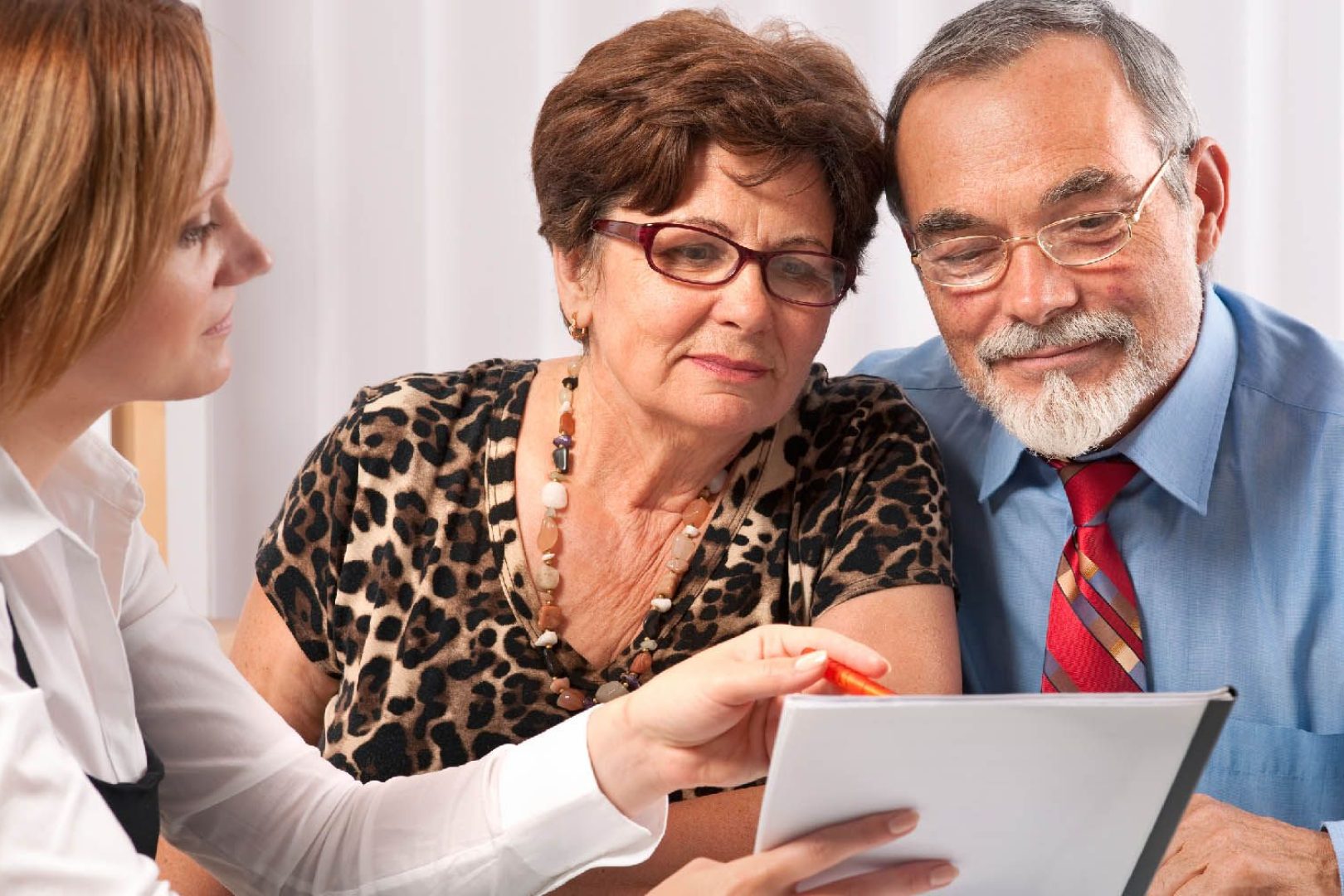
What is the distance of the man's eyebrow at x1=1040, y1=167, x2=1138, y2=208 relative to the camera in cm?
166

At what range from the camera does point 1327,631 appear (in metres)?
1.71

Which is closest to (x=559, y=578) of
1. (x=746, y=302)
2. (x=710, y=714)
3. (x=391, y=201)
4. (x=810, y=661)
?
(x=746, y=302)

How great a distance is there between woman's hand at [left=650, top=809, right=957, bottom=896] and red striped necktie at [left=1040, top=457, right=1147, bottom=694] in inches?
24.8

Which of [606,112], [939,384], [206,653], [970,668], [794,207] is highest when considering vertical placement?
[606,112]

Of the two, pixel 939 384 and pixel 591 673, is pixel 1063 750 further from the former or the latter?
pixel 939 384

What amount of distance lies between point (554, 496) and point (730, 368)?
0.30 metres

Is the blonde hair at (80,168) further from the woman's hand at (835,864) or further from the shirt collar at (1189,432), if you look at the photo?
the shirt collar at (1189,432)

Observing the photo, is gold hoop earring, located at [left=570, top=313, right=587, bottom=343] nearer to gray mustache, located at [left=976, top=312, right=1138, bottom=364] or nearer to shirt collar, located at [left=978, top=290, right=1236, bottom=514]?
gray mustache, located at [left=976, top=312, right=1138, bottom=364]

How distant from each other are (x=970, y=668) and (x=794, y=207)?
2.12 feet

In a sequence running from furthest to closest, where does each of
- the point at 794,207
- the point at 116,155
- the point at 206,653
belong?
the point at 794,207 < the point at 206,653 < the point at 116,155

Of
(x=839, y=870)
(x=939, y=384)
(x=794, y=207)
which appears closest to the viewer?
(x=839, y=870)

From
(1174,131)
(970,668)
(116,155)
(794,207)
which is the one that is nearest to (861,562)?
(970,668)

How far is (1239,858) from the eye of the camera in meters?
1.45

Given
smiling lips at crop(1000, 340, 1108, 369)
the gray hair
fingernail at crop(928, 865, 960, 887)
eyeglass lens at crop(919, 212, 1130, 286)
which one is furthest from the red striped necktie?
fingernail at crop(928, 865, 960, 887)
